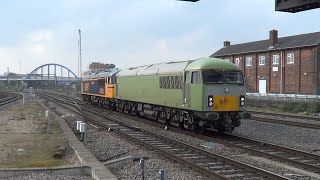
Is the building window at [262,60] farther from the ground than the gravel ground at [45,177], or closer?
farther from the ground

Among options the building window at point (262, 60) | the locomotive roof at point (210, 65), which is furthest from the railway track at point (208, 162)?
the building window at point (262, 60)

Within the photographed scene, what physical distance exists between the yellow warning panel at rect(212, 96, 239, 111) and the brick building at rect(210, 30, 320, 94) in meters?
29.8

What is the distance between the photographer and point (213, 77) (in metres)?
17.6

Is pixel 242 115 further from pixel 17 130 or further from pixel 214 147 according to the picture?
pixel 17 130

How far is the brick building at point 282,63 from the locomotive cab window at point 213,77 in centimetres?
3003

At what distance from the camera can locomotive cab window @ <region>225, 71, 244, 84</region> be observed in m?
17.9

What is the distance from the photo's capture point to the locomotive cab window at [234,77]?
17867mm

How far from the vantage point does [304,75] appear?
48.9 m

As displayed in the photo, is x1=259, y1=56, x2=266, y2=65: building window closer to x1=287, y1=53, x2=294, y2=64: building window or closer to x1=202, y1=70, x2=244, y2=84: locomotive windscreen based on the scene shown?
x1=287, y1=53, x2=294, y2=64: building window

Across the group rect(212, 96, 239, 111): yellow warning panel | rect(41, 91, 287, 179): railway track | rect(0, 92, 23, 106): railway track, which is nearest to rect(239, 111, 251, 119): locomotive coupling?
rect(212, 96, 239, 111): yellow warning panel

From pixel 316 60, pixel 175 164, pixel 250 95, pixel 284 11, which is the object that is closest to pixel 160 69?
pixel 175 164

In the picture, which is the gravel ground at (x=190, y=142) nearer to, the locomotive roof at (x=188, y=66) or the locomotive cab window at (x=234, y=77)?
the locomotive cab window at (x=234, y=77)

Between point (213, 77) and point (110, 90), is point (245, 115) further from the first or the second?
point (110, 90)

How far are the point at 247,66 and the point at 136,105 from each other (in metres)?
35.1
